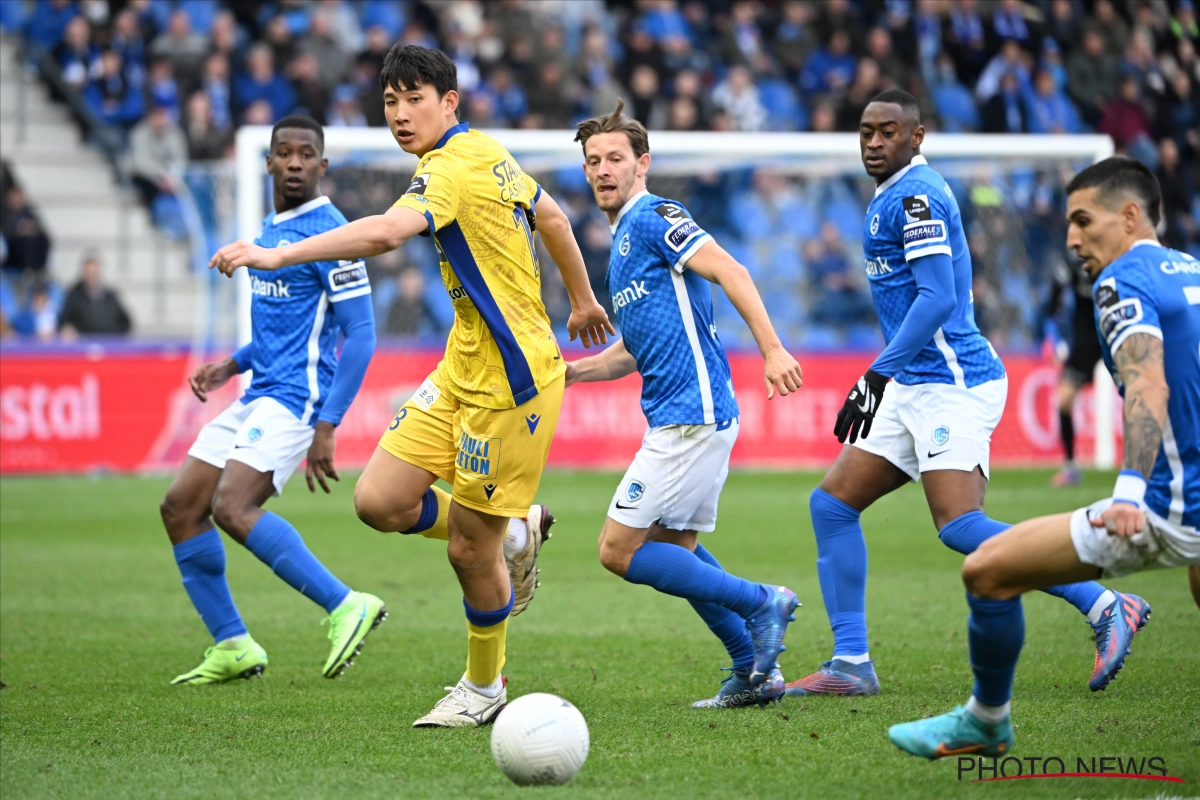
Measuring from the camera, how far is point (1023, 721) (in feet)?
16.7

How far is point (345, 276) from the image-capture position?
21.0 feet

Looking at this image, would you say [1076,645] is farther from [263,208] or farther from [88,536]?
[263,208]

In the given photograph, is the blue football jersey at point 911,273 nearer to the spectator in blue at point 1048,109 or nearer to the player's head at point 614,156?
the player's head at point 614,156

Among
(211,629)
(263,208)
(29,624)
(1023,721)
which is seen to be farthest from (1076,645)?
(263,208)

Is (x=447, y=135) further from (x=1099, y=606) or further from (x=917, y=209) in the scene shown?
(x=1099, y=606)

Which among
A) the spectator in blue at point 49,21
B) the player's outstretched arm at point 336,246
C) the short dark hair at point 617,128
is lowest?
the player's outstretched arm at point 336,246

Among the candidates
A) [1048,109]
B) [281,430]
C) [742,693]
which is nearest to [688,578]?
[742,693]

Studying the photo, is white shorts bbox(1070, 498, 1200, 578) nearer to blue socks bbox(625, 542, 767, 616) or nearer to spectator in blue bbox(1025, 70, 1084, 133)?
blue socks bbox(625, 542, 767, 616)

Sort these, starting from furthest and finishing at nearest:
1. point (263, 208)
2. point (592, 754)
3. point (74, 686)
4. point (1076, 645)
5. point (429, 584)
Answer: point (263, 208)
point (429, 584)
point (1076, 645)
point (74, 686)
point (592, 754)

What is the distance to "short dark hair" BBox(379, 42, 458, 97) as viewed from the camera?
5016 mm

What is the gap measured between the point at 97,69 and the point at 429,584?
13048mm

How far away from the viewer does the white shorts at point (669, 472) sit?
5.33 metres

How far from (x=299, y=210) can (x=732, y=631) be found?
2899mm

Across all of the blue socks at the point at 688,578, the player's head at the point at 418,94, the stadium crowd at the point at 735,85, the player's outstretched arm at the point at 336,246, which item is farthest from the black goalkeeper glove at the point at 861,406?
the stadium crowd at the point at 735,85
